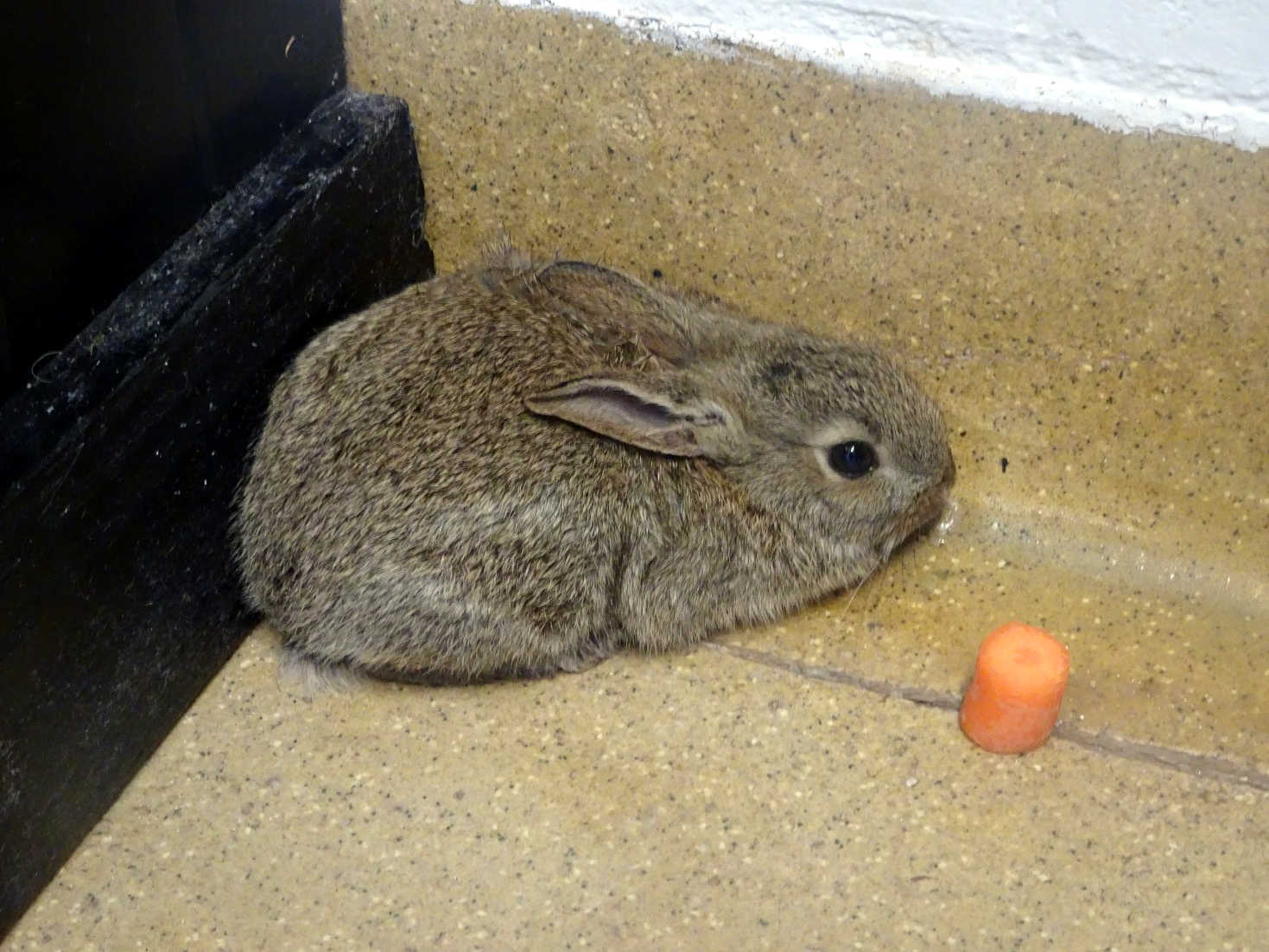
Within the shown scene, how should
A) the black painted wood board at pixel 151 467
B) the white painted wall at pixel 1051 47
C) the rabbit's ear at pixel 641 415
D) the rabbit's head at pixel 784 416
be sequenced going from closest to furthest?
the black painted wood board at pixel 151 467 → the white painted wall at pixel 1051 47 → the rabbit's ear at pixel 641 415 → the rabbit's head at pixel 784 416

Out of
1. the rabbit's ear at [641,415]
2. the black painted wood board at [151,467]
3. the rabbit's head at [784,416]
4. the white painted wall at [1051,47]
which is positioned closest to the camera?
the black painted wood board at [151,467]

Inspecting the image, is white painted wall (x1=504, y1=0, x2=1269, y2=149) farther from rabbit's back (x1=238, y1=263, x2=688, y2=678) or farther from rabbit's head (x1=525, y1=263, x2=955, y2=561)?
rabbit's back (x1=238, y1=263, x2=688, y2=678)

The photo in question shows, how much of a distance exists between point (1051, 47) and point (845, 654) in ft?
3.93

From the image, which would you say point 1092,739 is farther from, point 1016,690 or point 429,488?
point 429,488

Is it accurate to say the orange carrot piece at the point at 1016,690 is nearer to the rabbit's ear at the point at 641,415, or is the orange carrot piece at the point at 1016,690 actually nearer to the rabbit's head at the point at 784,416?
the rabbit's head at the point at 784,416

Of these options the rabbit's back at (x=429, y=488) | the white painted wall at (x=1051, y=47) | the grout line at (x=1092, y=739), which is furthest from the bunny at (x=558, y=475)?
the white painted wall at (x=1051, y=47)

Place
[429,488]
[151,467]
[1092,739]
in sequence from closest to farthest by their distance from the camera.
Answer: [151,467] < [429,488] < [1092,739]

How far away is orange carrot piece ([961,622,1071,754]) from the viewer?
2424 mm

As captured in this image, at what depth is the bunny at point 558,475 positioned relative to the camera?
2477mm

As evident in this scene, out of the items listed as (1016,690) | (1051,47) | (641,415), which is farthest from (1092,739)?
(1051,47)

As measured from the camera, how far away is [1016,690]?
2.43m

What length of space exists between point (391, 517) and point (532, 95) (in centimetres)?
88

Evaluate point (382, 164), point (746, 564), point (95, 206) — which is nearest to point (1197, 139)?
point (746, 564)

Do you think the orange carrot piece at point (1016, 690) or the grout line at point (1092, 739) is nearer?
the orange carrot piece at point (1016, 690)
